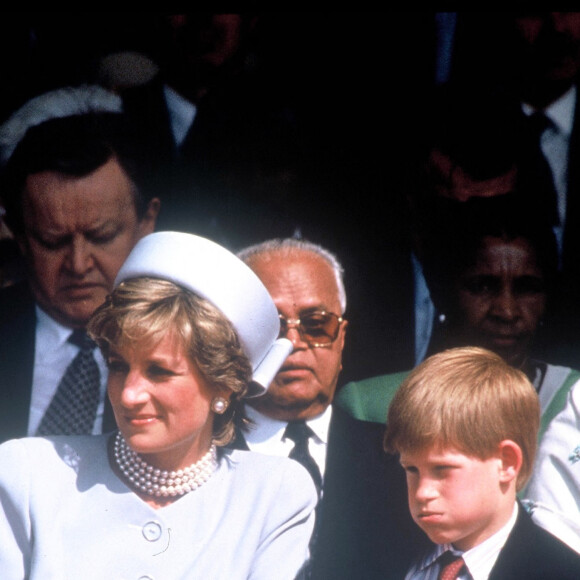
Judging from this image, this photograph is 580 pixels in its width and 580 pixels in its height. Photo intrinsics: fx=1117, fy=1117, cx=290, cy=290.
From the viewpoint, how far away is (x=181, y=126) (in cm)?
402

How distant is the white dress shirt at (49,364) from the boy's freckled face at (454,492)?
4.37ft

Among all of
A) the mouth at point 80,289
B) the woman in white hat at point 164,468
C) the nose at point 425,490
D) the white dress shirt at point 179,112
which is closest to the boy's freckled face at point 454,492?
the nose at point 425,490

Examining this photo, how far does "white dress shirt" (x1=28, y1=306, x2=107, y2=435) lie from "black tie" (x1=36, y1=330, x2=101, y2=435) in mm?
18

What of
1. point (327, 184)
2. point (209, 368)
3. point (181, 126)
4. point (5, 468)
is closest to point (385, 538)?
point (209, 368)

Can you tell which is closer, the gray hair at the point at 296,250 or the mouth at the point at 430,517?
the mouth at the point at 430,517

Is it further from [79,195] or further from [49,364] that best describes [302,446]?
[79,195]

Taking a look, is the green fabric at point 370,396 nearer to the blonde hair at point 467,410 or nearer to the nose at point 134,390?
the blonde hair at point 467,410

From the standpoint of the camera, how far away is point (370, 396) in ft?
12.1

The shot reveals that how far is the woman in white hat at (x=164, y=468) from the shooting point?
2.82 metres

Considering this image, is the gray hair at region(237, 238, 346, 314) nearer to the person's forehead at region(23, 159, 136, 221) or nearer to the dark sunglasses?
the dark sunglasses

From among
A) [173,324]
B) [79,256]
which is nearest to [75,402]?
[79,256]

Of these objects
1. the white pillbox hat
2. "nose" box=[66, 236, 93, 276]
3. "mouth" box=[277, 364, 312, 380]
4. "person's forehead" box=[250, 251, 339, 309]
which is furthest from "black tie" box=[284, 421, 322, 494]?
"nose" box=[66, 236, 93, 276]

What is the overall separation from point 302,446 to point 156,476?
0.71 m

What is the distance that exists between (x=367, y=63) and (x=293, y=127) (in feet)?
1.13
